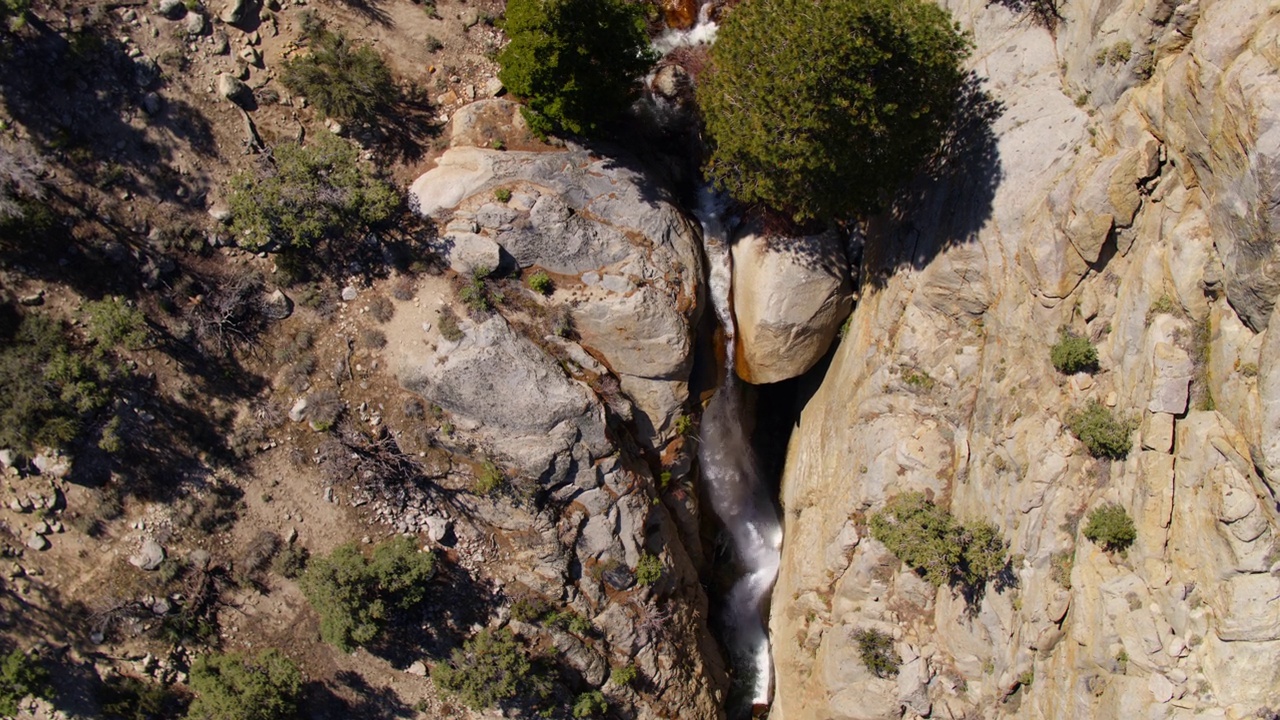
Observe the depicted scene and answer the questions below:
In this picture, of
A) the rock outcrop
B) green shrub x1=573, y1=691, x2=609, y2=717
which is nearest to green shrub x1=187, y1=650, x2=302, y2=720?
the rock outcrop

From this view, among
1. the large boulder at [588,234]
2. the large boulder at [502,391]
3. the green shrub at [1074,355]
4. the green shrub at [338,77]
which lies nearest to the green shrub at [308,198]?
the green shrub at [338,77]

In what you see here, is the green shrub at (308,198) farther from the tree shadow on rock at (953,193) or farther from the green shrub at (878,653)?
the green shrub at (878,653)

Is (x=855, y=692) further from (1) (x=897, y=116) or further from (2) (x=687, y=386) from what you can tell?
(1) (x=897, y=116)

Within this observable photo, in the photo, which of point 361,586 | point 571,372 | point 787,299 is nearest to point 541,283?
point 571,372

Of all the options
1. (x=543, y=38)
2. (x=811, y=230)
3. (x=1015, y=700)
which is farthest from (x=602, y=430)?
(x=1015, y=700)

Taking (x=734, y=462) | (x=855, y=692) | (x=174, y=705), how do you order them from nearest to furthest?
1. (x=174, y=705)
2. (x=855, y=692)
3. (x=734, y=462)

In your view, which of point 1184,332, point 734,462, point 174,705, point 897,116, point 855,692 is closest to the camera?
point 1184,332
